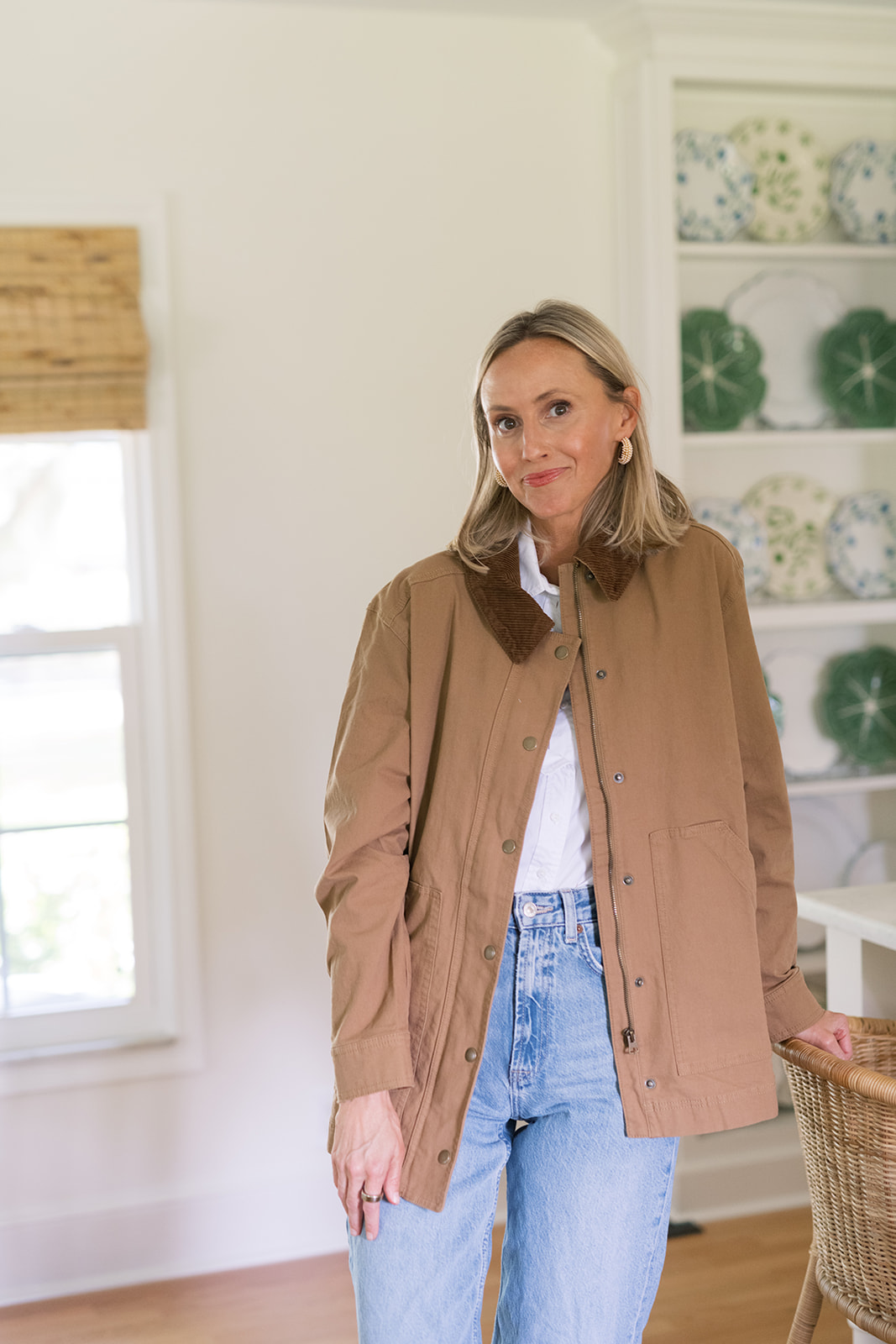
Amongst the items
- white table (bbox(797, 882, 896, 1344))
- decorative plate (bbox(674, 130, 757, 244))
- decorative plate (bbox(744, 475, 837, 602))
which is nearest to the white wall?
decorative plate (bbox(674, 130, 757, 244))

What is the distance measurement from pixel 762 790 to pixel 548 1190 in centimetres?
52

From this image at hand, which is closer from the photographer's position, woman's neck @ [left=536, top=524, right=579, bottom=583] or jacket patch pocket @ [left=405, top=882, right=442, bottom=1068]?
jacket patch pocket @ [left=405, top=882, right=442, bottom=1068]

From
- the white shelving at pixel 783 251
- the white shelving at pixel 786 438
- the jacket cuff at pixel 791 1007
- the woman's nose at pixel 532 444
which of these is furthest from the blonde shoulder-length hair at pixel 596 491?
the white shelving at pixel 783 251

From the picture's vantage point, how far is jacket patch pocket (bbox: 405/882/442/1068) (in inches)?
57.4

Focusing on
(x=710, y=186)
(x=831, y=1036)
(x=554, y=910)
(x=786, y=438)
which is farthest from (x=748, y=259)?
(x=554, y=910)

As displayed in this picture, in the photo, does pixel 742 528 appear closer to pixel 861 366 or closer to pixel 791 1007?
pixel 861 366

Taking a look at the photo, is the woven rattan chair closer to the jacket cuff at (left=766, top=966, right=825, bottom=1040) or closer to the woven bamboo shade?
the jacket cuff at (left=766, top=966, right=825, bottom=1040)

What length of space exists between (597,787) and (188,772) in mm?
1611

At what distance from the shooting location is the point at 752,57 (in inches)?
118

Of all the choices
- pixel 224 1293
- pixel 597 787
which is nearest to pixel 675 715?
pixel 597 787

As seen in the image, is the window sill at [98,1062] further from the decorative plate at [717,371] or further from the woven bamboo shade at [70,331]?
the decorative plate at [717,371]

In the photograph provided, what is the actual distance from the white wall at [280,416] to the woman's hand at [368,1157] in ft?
5.04

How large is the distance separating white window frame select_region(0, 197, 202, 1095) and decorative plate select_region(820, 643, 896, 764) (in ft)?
5.29

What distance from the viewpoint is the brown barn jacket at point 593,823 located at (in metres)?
1.42
